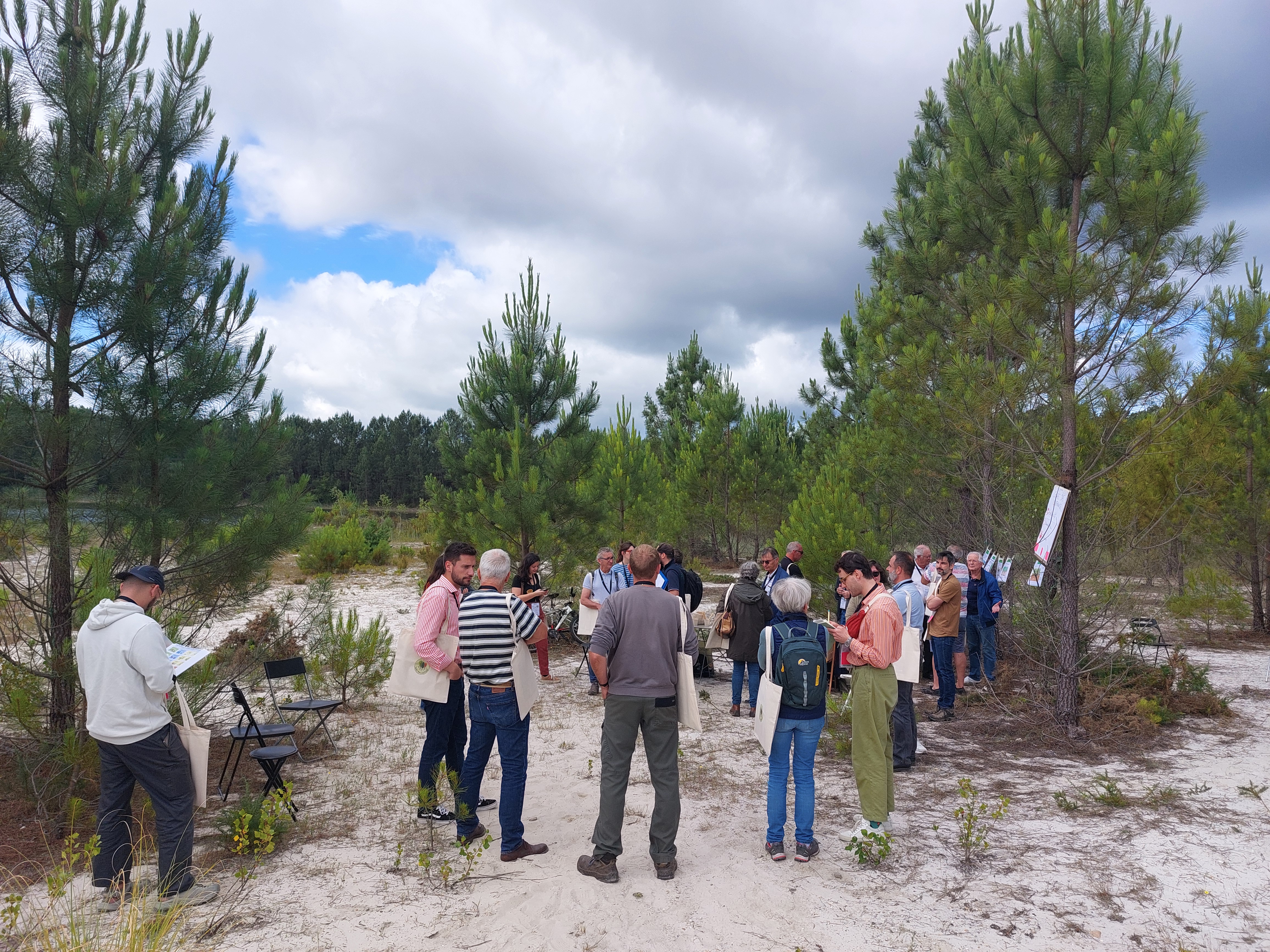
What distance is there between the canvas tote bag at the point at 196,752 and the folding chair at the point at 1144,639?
30.1ft

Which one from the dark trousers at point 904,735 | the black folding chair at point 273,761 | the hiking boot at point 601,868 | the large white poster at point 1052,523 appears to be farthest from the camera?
the large white poster at point 1052,523

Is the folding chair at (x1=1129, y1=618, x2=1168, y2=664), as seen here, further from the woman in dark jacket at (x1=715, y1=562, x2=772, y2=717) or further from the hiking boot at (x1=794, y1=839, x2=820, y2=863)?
the hiking boot at (x1=794, y1=839, x2=820, y2=863)

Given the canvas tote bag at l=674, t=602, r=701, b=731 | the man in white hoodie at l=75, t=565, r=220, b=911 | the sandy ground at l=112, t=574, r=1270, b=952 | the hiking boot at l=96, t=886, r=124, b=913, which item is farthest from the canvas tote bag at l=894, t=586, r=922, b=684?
the hiking boot at l=96, t=886, r=124, b=913

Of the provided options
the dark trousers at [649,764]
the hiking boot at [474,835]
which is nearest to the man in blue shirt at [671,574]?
the hiking boot at [474,835]

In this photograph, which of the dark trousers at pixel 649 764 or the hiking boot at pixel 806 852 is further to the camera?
the hiking boot at pixel 806 852

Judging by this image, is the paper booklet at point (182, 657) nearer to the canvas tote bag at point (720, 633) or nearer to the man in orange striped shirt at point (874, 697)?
the man in orange striped shirt at point (874, 697)

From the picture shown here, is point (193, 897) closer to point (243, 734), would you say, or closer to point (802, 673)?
point (243, 734)

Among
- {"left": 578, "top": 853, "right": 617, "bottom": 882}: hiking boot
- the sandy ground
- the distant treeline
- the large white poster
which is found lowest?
the sandy ground

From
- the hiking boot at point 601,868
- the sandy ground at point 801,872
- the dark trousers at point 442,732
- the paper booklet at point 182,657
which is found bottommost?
the sandy ground at point 801,872

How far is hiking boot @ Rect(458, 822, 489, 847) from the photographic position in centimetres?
458

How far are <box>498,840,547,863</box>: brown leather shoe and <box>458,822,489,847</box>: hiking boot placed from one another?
19 cm

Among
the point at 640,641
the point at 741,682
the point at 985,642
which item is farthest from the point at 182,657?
the point at 985,642

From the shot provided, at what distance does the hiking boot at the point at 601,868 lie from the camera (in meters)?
4.23

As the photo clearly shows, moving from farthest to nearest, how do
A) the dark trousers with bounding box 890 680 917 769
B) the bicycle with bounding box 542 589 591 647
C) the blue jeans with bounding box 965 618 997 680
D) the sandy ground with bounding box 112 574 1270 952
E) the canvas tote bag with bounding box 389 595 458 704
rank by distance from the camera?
the bicycle with bounding box 542 589 591 647 < the blue jeans with bounding box 965 618 997 680 < the dark trousers with bounding box 890 680 917 769 < the canvas tote bag with bounding box 389 595 458 704 < the sandy ground with bounding box 112 574 1270 952
